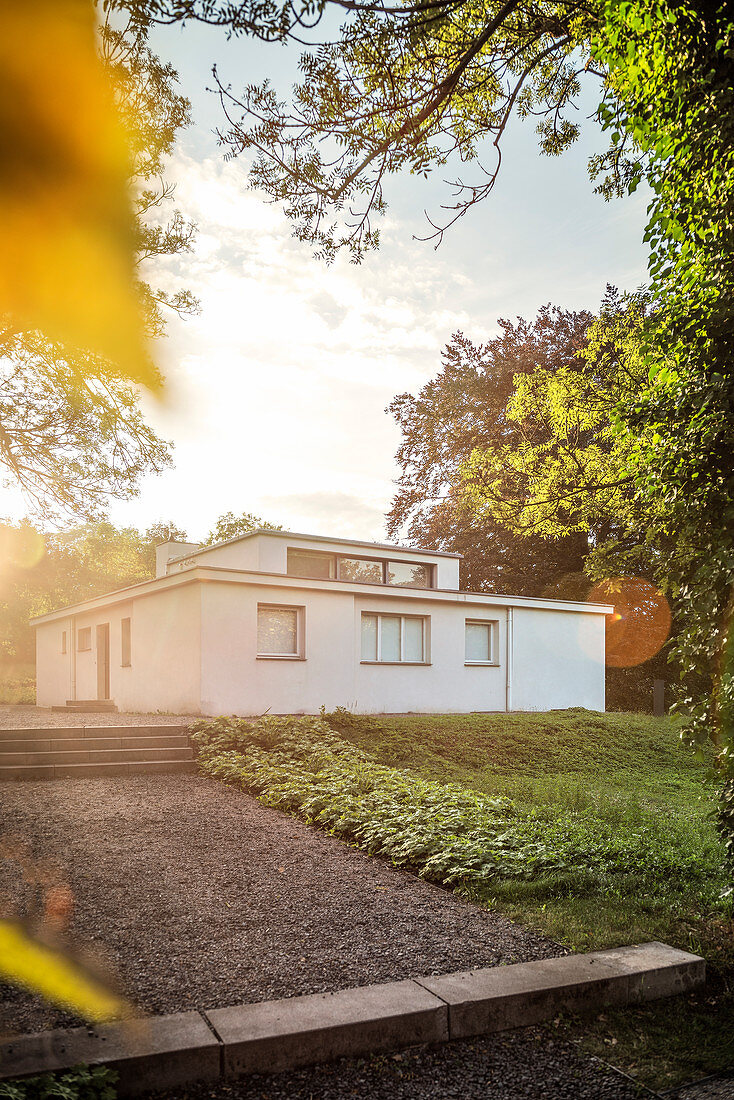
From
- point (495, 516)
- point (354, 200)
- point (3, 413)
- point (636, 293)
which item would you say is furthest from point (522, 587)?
point (354, 200)

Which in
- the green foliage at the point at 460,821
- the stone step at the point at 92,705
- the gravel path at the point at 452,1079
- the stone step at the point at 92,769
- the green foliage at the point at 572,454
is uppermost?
the green foliage at the point at 572,454

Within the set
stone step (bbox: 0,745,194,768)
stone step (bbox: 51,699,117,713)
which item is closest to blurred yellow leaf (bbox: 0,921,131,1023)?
stone step (bbox: 0,745,194,768)

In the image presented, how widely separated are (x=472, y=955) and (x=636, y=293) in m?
15.9

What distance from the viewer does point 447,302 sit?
8234mm

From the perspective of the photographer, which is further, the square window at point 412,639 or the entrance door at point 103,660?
the entrance door at point 103,660

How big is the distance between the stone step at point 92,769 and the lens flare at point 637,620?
2052cm

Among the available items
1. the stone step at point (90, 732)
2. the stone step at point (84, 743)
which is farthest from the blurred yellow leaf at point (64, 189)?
the stone step at point (84, 743)

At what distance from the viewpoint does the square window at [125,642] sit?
66.9 feet

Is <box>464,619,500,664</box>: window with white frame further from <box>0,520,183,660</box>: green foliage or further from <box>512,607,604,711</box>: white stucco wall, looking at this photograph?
<box>0,520,183,660</box>: green foliage

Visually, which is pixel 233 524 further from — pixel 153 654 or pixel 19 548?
pixel 153 654

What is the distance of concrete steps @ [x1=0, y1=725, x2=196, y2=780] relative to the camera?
34.2 ft

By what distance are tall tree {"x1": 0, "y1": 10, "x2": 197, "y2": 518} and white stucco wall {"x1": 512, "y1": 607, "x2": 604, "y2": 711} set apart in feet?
38.7

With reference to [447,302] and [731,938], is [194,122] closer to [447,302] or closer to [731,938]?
[447,302]

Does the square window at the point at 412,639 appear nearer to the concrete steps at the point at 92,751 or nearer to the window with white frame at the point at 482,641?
the window with white frame at the point at 482,641
